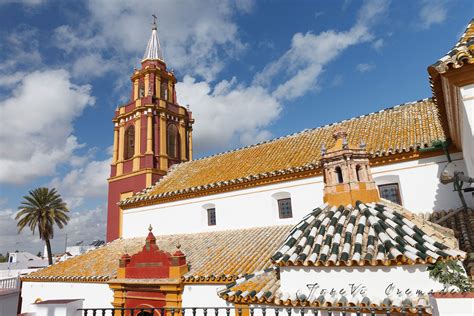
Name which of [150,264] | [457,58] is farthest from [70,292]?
[457,58]

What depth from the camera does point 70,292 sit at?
13938mm

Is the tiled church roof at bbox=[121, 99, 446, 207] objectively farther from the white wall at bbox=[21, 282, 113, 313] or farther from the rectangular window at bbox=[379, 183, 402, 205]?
the white wall at bbox=[21, 282, 113, 313]

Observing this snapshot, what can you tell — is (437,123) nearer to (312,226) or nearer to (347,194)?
(347,194)

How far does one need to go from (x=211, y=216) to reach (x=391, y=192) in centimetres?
785

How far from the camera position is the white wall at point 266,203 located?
10.5m

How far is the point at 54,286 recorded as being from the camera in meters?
14.7

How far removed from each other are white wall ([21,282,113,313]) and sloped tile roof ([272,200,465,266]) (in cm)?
916

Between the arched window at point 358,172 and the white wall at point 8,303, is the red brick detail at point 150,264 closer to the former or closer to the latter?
the white wall at point 8,303

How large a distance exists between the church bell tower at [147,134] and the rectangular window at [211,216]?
5.81m

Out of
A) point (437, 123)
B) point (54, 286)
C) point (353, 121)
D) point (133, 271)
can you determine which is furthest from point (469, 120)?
point (54, 286)

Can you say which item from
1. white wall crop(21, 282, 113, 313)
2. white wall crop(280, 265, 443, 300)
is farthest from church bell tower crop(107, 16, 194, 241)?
white wall crop(280, 265, 443, 300)

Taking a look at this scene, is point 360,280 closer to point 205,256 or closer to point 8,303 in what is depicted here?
point 8,303

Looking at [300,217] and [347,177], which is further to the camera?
[300,217]

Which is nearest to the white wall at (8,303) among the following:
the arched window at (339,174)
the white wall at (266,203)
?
the arched window at (339,174)
